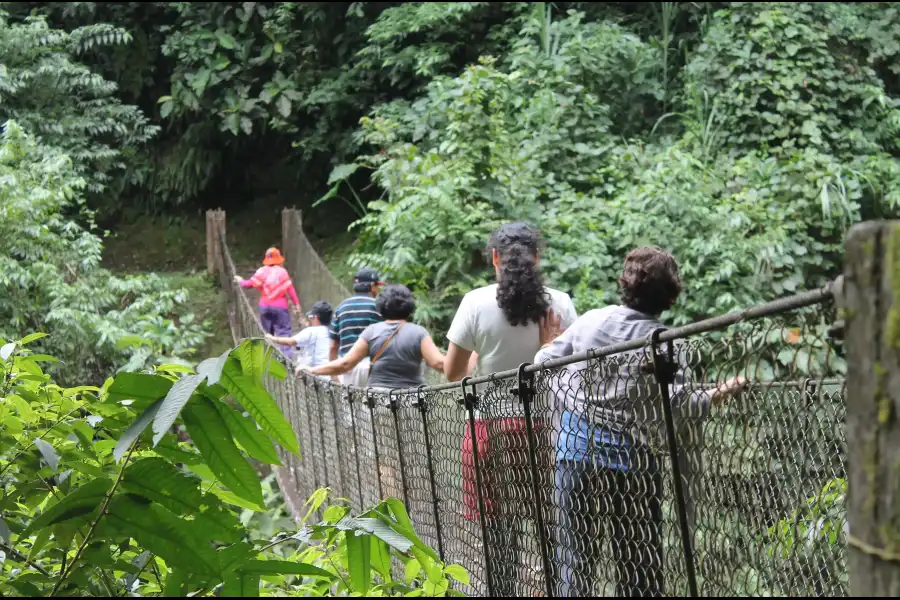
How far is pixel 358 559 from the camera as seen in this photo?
1142mm

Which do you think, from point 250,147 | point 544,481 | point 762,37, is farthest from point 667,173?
point 250,147

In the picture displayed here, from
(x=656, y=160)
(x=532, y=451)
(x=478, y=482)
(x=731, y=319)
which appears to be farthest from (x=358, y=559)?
(x=656, y=160)

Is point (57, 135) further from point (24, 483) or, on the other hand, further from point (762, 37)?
point (24, 483)

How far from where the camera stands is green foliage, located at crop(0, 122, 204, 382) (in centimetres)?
810

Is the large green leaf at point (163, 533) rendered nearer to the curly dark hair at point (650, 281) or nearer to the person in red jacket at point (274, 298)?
the curly dark hair at point (650, 281)

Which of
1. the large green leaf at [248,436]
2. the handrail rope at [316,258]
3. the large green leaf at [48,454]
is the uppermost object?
the handrail rope at [316,258]

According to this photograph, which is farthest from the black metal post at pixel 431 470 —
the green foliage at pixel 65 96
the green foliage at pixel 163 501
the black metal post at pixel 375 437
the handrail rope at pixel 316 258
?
the green foliage at pixel 65 96

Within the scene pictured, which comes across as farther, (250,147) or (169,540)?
(250,147)

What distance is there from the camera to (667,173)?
765 cm

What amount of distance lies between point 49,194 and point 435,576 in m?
7.99

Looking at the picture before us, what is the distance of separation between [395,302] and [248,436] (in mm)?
3082

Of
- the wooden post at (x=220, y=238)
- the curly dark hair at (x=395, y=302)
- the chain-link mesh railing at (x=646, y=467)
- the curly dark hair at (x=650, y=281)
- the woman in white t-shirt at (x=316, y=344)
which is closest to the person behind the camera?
the chain-link mesh railing at (x=646, y=467)

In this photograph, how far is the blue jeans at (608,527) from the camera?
151cm

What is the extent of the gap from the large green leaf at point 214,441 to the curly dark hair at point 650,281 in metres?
1.28
